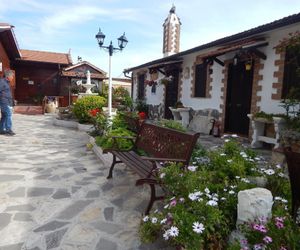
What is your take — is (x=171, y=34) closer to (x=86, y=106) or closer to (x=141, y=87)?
(x=141, y=87)

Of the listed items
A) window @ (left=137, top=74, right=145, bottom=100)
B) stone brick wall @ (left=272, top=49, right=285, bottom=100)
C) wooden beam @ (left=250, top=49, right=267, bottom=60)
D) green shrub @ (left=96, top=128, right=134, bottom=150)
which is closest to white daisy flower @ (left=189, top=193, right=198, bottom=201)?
green shrub @ (left=96, top=128, right=134, bottom=150)

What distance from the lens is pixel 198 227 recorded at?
2041 mm

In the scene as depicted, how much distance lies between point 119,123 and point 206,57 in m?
3.26

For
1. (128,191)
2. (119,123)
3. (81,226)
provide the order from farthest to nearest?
(119,123) → (128,191) → (81,226)

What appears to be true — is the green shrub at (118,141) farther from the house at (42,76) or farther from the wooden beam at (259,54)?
the house at (42,76)

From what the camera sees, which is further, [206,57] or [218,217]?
[206,57]

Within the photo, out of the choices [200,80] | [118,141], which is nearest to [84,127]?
[200,80]

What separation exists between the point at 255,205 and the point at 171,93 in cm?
993

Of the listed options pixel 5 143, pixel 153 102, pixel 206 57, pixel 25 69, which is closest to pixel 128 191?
pixel 5 143

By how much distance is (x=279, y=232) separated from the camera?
1.91 m

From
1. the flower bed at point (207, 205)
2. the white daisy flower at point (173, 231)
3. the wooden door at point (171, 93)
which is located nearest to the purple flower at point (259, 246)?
the flower bed at point (207, 205)

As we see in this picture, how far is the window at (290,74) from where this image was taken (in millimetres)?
5871

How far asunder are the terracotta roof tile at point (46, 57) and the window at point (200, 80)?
12712 millimetres

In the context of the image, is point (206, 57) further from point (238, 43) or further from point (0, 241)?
point (0, 241)
